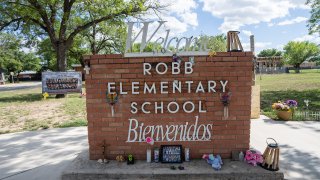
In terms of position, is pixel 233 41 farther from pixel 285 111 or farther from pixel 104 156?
pixel 285 111

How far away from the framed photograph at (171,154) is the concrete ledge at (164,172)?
0.11 metres

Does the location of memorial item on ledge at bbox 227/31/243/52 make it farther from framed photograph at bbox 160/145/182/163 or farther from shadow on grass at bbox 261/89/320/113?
shadow on grass at bbox 261/89/320/113

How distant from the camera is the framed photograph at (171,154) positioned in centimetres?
441

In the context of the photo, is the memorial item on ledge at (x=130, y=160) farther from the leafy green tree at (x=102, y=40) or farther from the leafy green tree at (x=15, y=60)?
the leafy green tree at (x=15, y=60)

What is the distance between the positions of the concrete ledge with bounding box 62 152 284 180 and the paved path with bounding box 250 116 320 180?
610mm

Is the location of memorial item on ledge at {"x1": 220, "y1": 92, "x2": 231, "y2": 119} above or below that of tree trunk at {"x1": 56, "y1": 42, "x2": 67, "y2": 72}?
below

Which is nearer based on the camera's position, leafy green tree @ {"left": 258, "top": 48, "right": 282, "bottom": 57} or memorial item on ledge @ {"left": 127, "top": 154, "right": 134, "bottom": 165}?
memorial item on ledge @ {"left": 127, "top": 154, "right": 134, "bottom": 165}

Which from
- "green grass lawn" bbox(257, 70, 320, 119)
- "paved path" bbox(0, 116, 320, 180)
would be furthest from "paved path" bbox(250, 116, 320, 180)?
"green grass lawn" bbox(257, 70, 320, 119)

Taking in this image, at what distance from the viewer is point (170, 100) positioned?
14.5 ft

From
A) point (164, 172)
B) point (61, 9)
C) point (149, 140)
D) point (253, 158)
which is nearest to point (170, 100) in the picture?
point (149, 140)

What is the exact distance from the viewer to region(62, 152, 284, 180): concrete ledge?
4016 millimetres

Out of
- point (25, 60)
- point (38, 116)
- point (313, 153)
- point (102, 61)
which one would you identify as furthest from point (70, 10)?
point (25, 60)

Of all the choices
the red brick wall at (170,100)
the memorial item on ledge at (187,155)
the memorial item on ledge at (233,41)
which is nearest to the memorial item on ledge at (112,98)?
the red brick wall at (170,100)

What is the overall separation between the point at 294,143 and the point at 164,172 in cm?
334
